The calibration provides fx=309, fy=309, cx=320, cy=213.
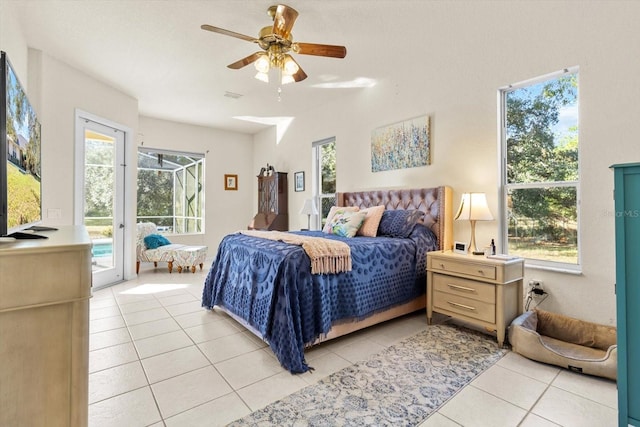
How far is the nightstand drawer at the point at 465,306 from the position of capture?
254 centimetres

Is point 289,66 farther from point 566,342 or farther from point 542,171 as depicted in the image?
point 566,342

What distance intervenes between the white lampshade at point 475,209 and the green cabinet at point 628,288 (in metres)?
1.37

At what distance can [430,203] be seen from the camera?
136 inches

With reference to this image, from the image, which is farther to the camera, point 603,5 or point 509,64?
point 509,64

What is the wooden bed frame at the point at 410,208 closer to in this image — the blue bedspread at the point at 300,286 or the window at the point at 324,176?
the blue bedspread at the point at 300,286

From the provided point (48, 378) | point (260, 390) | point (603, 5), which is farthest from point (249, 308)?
point (603, 5)

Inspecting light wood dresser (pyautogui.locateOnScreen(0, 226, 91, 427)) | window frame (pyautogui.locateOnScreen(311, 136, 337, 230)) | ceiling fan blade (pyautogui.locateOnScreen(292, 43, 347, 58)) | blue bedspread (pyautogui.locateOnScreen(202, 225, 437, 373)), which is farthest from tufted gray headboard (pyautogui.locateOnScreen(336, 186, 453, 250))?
light wood dresser (pyautogui.locateOnScreen(0, 226, 91, 427))

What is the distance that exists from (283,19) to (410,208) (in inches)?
92.3

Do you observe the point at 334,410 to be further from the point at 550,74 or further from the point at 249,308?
the point at 550,74

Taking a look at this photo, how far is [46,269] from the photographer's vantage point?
3.30ft

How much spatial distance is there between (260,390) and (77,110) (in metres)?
3.96

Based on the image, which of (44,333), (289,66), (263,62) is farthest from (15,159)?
(289,66)

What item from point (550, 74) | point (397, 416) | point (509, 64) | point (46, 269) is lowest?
point (397, 416)

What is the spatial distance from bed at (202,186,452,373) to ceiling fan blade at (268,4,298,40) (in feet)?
5.49
